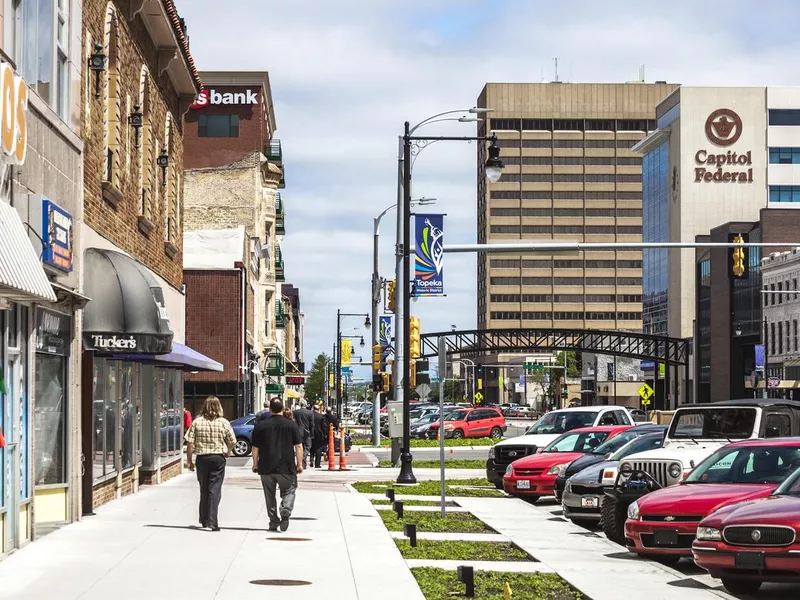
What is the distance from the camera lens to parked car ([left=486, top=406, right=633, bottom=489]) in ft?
98.4

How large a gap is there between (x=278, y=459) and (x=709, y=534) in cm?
683

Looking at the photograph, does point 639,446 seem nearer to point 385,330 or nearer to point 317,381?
point 385,330

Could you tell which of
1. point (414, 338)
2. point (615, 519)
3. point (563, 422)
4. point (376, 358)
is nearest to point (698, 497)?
point (615, 519)

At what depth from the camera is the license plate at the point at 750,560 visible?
41.3ft

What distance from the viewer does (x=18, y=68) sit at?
50.1 feet

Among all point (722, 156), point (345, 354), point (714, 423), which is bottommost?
point (714, 423)

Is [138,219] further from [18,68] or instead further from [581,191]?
[581,191]

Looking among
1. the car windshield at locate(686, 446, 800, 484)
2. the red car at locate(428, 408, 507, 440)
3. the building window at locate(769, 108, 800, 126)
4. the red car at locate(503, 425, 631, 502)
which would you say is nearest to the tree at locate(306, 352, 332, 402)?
the building window at locate(769, 108, 800, 126)

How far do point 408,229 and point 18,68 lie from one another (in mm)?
14156

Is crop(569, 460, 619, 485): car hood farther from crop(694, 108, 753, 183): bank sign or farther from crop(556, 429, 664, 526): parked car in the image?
crop(694, 108, 753, 183): bank sign

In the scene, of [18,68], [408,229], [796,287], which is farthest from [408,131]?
[796,287]

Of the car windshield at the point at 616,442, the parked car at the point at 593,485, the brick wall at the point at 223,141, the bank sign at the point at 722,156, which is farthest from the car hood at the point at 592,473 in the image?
the bank sign at the point at 722,156

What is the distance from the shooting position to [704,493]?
606 inches

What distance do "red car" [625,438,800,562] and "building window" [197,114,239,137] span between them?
71.4 metres
